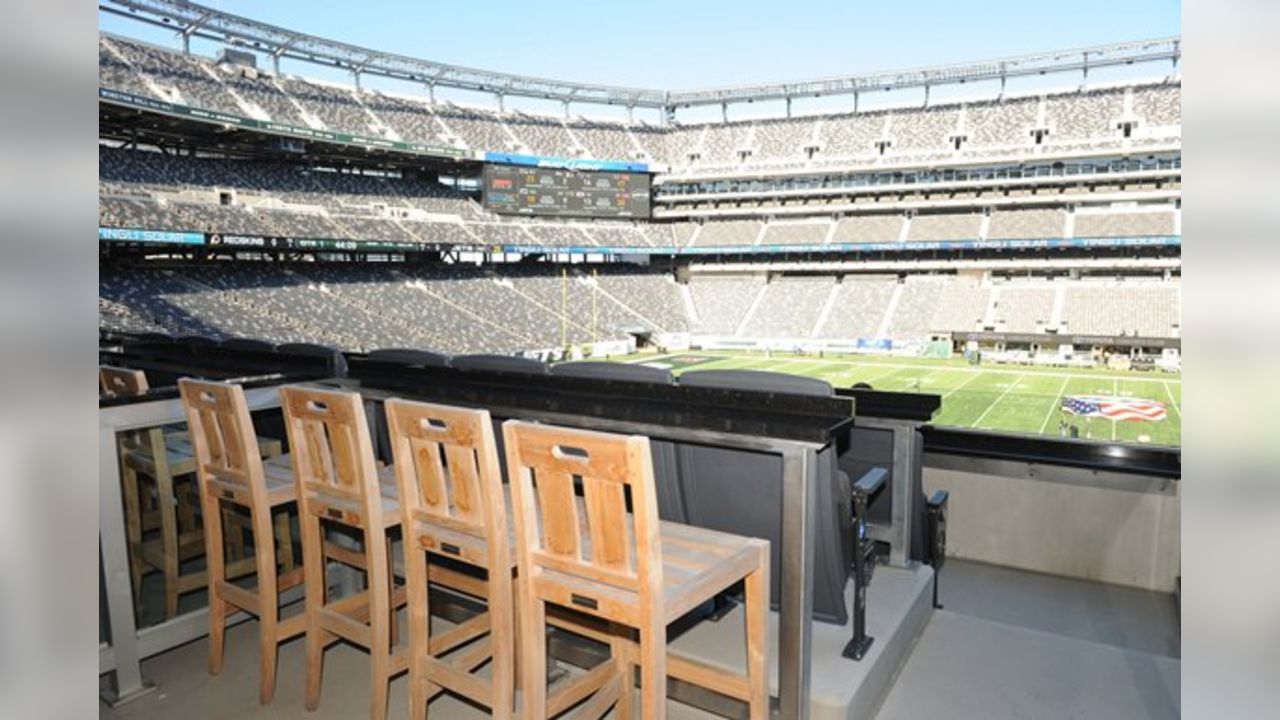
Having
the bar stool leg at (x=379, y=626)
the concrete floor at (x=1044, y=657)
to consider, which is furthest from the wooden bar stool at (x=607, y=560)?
the concrete floor at (x=1044, y=657)

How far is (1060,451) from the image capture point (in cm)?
393

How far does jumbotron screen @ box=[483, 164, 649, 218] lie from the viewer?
34094 millimetres

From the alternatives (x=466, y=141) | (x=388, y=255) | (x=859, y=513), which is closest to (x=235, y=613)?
(x=859, y=513)

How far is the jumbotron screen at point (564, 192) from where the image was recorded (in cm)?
3409

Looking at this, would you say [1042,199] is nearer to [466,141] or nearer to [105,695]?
[466,141]

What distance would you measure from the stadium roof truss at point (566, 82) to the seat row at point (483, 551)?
24198 millimetres

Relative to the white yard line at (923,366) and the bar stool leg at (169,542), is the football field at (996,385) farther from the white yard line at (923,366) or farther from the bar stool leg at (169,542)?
the bar stool leg at (169,542)

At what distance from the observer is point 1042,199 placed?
32.7m

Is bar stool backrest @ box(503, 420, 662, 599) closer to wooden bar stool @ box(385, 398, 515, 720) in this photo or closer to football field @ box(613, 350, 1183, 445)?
wooden bar stool @ box(385, 398, 515, 720)

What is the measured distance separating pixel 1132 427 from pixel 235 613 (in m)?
18.0

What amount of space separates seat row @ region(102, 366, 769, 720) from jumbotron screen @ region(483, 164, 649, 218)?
32.4 m

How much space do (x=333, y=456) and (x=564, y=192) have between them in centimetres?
3424
